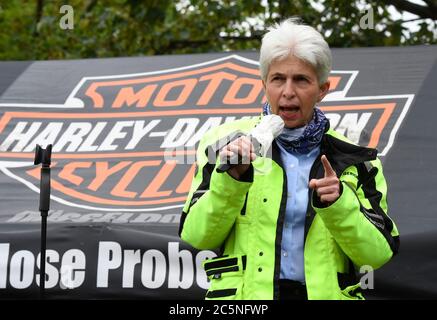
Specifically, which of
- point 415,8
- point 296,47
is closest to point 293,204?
point 296,47

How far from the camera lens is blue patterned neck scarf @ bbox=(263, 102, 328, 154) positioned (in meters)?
3.42

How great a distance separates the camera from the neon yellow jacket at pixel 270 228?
10.7ft

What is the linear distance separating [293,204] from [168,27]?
8299mm

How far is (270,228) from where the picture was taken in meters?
3.33

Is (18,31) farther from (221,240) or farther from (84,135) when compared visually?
(221,240)

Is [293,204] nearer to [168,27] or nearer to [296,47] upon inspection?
[296,47]

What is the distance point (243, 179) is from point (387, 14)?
290 inches

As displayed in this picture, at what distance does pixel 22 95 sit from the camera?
616 centimetres

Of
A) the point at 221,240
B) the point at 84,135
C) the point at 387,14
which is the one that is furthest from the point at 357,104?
the point at 387,14

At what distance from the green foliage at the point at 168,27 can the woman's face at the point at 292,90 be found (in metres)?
6.13

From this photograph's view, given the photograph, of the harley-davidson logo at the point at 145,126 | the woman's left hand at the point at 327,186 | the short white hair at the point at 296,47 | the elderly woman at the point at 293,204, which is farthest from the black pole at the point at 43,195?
the woman's left hand at the point at 327,186

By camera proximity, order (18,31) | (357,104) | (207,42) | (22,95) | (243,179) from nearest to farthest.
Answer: (243,179), (357,104), (22,95), (207,42), (18,31)

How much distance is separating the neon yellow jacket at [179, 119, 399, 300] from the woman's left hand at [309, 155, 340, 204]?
25mm

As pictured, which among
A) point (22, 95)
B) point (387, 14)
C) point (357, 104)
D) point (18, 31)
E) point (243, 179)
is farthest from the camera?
point (18, 31)
